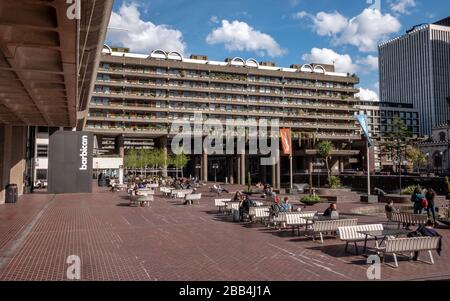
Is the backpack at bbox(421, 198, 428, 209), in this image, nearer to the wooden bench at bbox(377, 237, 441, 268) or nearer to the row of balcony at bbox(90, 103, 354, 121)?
the wooden bench at bbox(377, 237, 441, 268)

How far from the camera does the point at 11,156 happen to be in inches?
1088

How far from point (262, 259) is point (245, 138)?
217 ft

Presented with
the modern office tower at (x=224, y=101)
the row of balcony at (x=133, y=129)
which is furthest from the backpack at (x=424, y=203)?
the row of balcony at (x=133, y=129)

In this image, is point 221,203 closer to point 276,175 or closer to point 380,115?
point 276,175

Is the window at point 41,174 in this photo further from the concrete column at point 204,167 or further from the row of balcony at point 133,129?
the concrete column at point 204,167

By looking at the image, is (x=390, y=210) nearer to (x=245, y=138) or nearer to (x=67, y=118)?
(x=67, y=118)

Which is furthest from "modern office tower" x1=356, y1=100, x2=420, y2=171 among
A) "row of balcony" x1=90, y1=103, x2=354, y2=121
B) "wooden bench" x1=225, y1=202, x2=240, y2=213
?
"wooden bench" x1=225, y1=202, x2=240, y2=213

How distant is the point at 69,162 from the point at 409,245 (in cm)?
2938

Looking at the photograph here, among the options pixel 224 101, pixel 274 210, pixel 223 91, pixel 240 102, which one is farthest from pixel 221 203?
pixel 240 102

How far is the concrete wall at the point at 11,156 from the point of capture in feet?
80.3

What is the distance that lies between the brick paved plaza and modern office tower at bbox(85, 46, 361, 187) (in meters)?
53.5
